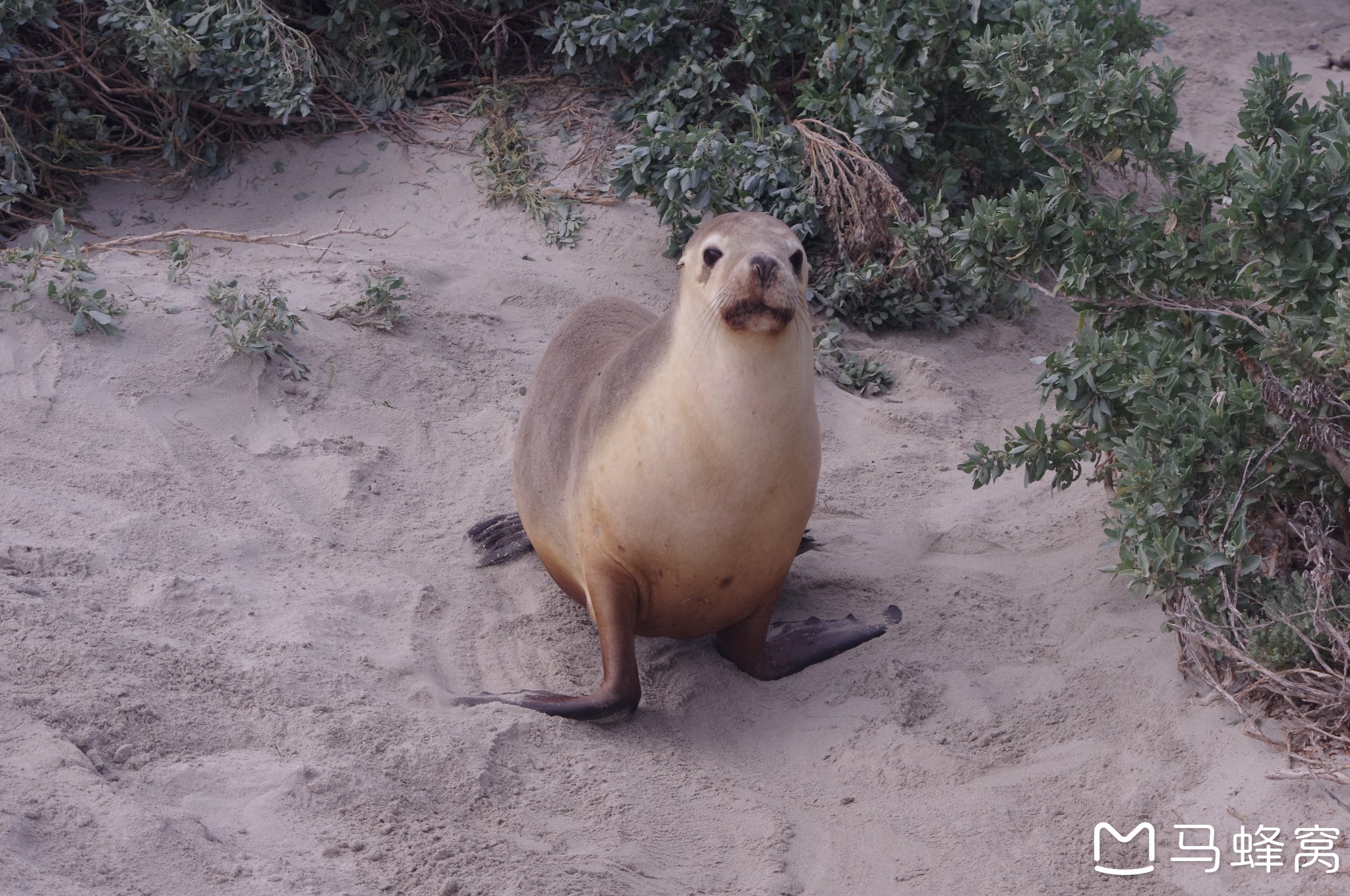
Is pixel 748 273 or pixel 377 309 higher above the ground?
pixel 748 273

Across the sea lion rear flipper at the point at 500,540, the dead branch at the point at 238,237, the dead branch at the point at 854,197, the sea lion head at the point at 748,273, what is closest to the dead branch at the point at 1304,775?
the sea lion head at the point at 748,273

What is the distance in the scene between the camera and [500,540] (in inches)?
171

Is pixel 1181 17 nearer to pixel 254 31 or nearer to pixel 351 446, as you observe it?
pixel 254 31

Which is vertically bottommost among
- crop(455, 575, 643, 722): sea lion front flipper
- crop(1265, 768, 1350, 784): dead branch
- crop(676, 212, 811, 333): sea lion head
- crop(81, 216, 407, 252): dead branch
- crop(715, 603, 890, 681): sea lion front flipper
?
crop(715, 603, 890, 681): sea lion front flipper

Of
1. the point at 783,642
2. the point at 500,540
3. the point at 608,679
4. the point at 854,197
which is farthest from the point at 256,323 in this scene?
the point at 854,197

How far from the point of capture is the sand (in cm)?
272

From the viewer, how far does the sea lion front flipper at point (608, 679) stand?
3.38 metres

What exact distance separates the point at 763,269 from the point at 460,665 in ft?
4.79

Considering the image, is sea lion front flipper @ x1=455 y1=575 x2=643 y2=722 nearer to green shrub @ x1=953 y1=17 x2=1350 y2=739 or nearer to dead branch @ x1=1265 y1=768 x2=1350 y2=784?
green shrub @ x1=953 y1=17 x2=1350 y2=739

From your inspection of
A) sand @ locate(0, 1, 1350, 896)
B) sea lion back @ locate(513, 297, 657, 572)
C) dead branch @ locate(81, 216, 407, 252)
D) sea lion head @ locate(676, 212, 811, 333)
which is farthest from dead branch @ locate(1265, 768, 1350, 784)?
dead branch @ locate(81, 216, 407, 252)

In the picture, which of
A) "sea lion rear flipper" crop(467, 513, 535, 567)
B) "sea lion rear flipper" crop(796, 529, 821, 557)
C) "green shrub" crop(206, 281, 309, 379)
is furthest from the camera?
"green shrub" crop(206, 281, 309, 379)

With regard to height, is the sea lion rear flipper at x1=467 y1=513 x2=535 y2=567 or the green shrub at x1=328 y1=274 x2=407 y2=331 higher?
the green shrub at x1=328 y1=274 x2=407 y2=331

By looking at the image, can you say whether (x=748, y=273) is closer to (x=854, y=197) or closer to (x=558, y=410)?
(x=558, y=410)

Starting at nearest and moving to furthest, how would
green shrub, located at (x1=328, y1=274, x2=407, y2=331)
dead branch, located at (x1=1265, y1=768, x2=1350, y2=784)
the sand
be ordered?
the sand < dead branch, located at (x1=1265, y1=768, x2=1350, y2=784) < green shrub, located at (x1=328, y1=274, x2=407, y2=331)
